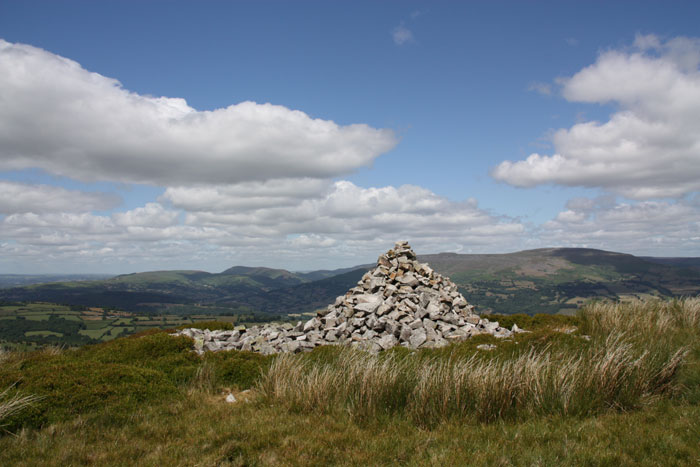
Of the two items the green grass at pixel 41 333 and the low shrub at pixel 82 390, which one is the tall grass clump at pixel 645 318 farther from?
the green grass at pixel 41 333

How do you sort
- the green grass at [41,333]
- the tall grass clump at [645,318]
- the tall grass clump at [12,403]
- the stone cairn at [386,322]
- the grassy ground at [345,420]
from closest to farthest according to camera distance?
1. the grassy ground at [345,420]
2. the tall grass clump at [12,403]
3. the tall grass clump at [645,318]
4. the stone cairn at [386,322]
5. the green grass at [41,333]

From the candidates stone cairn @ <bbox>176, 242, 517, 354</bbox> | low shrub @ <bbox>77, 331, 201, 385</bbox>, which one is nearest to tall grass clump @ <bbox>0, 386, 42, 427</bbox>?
low shrub @ <bbox>77, 331, 201, 385</bbox>

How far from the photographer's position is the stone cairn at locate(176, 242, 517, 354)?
1770 cm

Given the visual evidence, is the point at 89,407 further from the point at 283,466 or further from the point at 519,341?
the point at 519,341

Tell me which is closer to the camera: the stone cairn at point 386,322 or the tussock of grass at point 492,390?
the tussock of grass at point 492,390

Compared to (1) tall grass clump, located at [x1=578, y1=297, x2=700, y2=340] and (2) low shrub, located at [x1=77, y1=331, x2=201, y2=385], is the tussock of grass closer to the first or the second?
(2) low shrub, located at [x1=77, y1=331, x2=201, y2=385]

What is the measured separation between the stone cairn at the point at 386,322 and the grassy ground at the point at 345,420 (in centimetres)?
502

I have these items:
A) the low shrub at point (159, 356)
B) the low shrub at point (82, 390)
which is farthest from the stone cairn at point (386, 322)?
the low shrub at point (82, 390)

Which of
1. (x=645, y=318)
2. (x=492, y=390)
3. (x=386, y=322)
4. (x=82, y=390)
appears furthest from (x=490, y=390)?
(x=645, y=318)

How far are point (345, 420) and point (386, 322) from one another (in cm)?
1009

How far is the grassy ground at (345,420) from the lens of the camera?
6652 mm

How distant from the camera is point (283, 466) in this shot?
637 centimetres

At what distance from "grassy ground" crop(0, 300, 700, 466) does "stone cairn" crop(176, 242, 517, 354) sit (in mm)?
5019

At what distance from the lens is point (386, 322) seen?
18.4m
